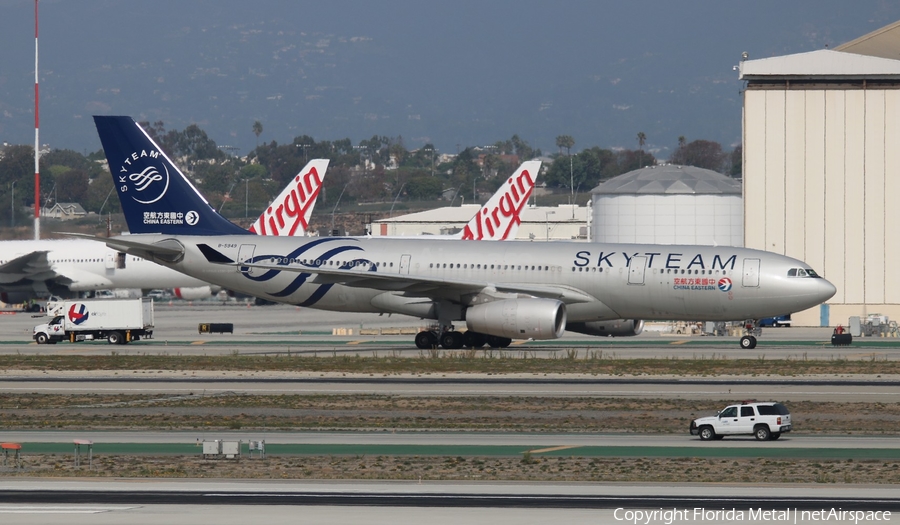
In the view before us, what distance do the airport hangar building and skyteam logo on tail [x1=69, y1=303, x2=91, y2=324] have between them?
3902cm

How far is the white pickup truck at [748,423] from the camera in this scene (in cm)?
2755

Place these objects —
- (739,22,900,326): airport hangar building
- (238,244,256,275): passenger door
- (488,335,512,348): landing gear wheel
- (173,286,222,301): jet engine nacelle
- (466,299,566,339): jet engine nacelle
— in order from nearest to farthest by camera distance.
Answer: (466,299,566,339): jet engine nacelle
(488,335,512,348): landing gear wheel
(238,244,256,275): passenger door
(739,22,900,326): airport hangar building
(173,286,222,301): jet engine nacelle

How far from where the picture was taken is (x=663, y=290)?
155 feet

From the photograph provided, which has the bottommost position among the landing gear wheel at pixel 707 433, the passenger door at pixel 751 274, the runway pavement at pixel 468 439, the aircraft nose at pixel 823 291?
the runway pavement at pixel 468 439

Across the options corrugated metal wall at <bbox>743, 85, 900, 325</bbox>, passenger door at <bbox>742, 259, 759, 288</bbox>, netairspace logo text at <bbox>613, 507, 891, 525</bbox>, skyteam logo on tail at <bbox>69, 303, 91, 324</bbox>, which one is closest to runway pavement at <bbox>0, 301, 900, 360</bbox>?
skyteam logo on tail at <bbox>69, 303, 91, 324</bbox>

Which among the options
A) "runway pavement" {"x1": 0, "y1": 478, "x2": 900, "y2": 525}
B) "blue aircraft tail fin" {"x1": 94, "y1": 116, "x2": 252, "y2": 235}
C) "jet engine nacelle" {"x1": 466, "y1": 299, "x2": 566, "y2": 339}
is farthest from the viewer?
"blue aircraft tail fin" {"x1": 94, "y1": 116, "x2": 252, "y2": 235}

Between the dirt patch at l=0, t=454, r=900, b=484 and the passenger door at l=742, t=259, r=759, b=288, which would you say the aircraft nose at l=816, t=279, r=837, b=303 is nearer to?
the passenger door at l=742, t=259, r=759, b=288

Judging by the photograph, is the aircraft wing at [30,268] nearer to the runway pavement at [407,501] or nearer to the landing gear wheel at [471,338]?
the landing gear wheel at [471,338]

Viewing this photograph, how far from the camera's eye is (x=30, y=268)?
292ft

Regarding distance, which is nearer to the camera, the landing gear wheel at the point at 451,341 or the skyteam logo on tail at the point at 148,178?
the landing gear wheel at the point at 451,341

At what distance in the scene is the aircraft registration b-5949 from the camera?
47.1 metres

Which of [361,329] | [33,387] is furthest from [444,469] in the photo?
[361,329]

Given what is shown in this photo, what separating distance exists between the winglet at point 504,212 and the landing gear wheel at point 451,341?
25.3 meters

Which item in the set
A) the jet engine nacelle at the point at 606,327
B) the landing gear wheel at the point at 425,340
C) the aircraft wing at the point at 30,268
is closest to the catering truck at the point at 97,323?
the landing gear wheel at the point at 425,340
